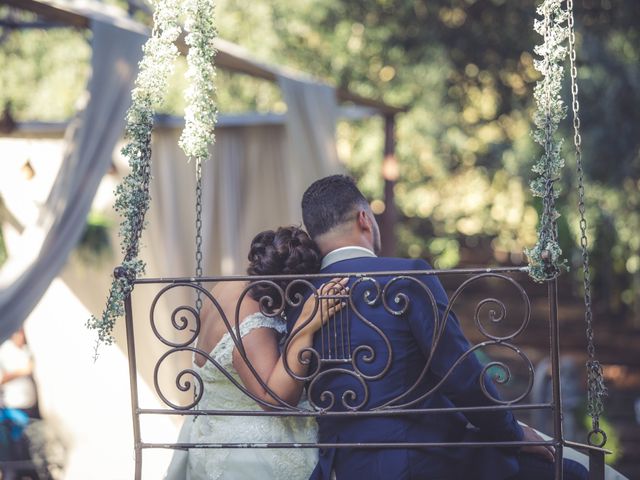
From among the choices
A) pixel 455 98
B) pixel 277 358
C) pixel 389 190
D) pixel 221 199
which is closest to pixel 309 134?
pixel 221 199

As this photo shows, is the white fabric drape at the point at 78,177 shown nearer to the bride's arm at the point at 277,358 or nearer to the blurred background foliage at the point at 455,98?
the bride's arm at the point at 277,358

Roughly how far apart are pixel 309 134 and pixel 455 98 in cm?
672

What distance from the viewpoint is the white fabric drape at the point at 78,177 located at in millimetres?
4090

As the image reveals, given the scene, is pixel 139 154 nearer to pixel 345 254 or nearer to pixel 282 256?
pixel 282 256

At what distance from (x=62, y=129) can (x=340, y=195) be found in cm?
332

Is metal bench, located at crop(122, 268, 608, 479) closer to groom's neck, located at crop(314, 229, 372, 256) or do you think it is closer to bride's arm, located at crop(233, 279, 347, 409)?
bride's arm, located at crop(233, 279, 347, 409)

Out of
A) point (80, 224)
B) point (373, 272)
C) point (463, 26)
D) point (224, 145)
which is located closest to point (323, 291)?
point (373, 272)

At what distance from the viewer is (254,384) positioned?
9.26ft

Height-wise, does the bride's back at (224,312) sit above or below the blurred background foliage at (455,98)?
below

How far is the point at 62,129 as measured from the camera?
226 inches

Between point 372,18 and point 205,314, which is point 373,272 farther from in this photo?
point 372,18

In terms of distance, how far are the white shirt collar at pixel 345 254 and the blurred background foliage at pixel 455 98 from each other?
23.3ft

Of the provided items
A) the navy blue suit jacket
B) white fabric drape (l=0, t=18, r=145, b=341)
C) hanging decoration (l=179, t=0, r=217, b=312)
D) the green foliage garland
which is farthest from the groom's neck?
white fabric drape (l=0, t=18, r=145, b=341)

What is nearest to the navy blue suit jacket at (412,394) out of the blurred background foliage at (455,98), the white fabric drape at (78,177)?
the white fabric drape at (78,177)
